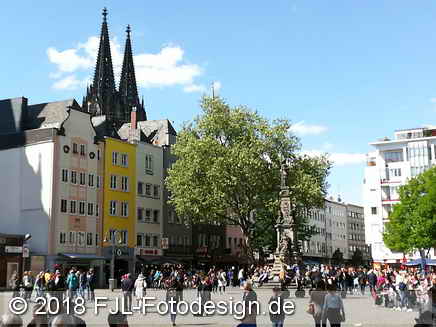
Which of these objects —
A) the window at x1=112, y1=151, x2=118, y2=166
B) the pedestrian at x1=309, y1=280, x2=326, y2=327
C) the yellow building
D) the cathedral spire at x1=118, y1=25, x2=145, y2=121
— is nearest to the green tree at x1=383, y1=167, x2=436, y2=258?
the yellow building

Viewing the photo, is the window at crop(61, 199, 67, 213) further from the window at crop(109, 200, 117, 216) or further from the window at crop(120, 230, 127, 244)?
the window at crop(120, 230, 127, 244)

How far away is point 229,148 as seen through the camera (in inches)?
2370

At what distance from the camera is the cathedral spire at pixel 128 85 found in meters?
123

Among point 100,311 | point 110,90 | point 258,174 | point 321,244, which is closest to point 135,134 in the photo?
point 258,174

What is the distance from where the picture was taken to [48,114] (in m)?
58.8

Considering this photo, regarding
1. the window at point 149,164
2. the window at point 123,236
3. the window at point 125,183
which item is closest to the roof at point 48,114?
the window at point 125,183

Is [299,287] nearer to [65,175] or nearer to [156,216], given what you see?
[65,175]

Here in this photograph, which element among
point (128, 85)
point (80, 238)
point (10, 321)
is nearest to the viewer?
point (10, 321)

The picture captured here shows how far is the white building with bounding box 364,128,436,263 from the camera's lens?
3536 inches

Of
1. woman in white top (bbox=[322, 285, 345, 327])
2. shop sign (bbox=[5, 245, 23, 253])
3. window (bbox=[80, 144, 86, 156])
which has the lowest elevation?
woman in white top (bbox=[322, 285, 345, 327])

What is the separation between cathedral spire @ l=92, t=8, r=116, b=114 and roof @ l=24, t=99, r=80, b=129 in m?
59.1

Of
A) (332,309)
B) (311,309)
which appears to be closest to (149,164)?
(311,309)

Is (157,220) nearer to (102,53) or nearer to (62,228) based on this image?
(62,228)

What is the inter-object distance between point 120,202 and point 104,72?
6413 cm
